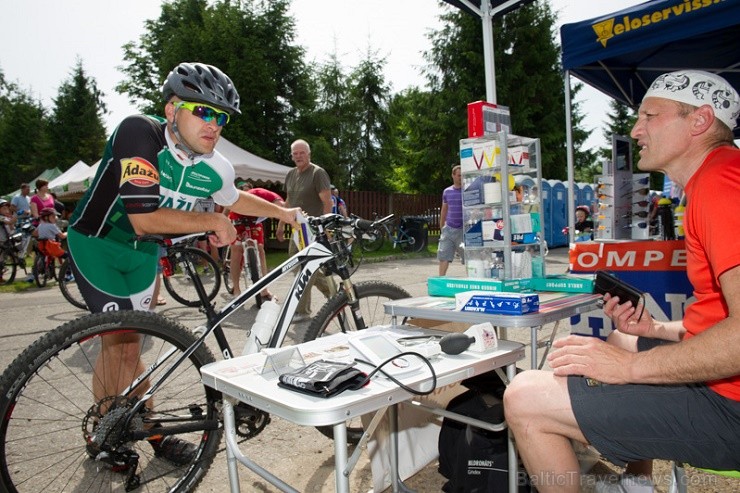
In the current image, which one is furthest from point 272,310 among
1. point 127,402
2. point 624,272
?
point 624,272

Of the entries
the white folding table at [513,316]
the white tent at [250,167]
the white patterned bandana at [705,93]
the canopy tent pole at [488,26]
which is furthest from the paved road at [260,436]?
the white tent at [250,167]

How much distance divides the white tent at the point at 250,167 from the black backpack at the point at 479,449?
447 inches

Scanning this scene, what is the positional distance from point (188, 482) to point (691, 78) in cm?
251

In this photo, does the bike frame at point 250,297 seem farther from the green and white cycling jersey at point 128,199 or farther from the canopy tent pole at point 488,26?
the canopy tent pole at point 488,26

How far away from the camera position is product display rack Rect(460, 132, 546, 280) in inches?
91.4

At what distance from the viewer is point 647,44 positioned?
4059 mm

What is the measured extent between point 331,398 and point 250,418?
960 millimetres

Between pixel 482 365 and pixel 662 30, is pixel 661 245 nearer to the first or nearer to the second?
pixel 662 30

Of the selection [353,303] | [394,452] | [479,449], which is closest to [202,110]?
[353,303]

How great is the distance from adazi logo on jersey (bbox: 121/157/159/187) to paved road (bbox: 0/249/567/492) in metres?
1.49

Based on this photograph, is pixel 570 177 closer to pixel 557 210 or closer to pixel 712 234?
pixel 712 234

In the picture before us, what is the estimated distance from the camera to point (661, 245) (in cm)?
327

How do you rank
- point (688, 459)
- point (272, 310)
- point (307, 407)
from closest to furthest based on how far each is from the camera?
point (307, 407), point (688, 459), point (272, 310)

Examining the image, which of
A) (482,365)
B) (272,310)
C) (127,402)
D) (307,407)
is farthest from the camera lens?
(272,310)
